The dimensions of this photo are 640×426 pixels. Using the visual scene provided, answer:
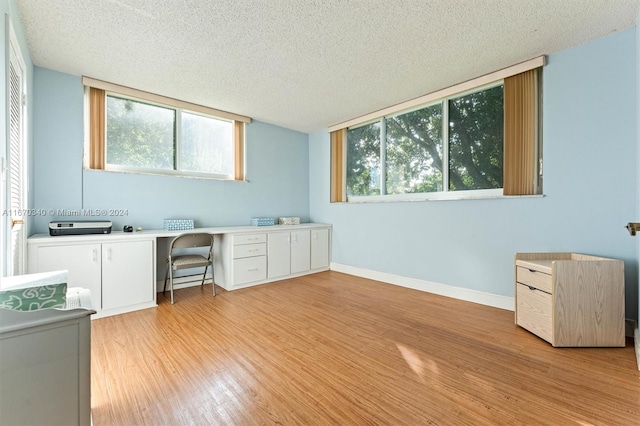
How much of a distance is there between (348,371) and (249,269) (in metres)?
2.26

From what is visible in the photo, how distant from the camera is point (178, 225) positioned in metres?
3.49

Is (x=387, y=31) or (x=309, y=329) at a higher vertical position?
(x=387, y=31)

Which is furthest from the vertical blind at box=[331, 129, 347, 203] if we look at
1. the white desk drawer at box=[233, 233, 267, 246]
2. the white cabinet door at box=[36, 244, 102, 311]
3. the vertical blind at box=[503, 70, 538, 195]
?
the white cabinet door at box=[36, 244, 102, 311]

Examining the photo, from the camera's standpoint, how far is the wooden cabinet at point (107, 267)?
2.43m

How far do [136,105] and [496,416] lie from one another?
4.44m

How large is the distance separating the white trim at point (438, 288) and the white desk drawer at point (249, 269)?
1391 mm

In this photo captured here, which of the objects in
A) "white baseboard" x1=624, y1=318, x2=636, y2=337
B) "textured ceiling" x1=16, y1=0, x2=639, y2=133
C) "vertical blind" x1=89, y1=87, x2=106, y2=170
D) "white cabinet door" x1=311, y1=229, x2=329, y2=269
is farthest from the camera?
"white cabinet door" x1=311, y1=229, x2=329, y2=269

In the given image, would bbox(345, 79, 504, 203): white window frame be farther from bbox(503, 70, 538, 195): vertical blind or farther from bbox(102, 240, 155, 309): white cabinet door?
bbox(102, 240, 155, 309): white cabinet door

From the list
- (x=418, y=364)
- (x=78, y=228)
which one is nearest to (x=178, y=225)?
(x=78, y=228)

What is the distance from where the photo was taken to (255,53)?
2529 mm

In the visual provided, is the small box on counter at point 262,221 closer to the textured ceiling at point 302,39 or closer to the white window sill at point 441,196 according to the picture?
the white window sill at point 441,196

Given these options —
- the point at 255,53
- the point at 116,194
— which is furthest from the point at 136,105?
the point at 255,53

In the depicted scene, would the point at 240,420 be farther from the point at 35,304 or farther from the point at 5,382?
the point at 35,304

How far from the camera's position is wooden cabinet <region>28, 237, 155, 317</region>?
2430mm
